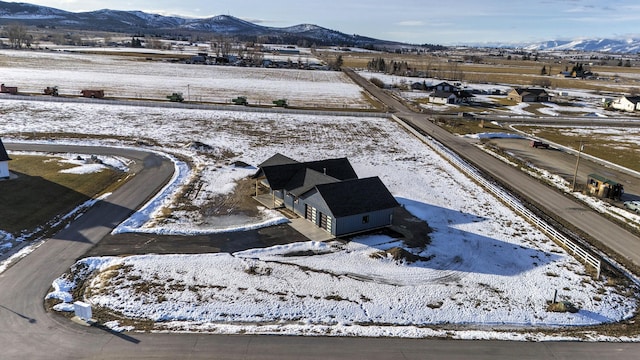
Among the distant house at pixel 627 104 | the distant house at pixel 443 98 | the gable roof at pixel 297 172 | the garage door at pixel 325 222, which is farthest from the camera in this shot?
the distant house at pixel 443 98

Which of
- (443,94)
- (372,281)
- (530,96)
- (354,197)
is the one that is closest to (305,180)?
(354,197)

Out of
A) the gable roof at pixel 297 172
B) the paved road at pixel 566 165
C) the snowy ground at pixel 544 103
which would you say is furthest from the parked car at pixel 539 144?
the gable roof at pixel 297 172

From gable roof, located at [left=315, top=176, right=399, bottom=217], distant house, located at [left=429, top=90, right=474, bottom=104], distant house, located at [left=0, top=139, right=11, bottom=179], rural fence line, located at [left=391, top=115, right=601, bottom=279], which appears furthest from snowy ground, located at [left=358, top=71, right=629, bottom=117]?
distant house, located at [left=0, top=139, right=11, bottom=179]

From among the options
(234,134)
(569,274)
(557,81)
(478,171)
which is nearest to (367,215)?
(569,274)

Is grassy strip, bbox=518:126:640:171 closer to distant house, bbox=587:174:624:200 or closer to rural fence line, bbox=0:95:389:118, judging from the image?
distant house, bbox=587:174:624:200

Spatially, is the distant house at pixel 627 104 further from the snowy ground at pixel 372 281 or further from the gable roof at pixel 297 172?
the gable roof at pixel 297 172

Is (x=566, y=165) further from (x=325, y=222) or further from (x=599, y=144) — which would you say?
(x=325, y=222)

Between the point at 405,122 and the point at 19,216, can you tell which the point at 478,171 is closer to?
the point at 405,122
